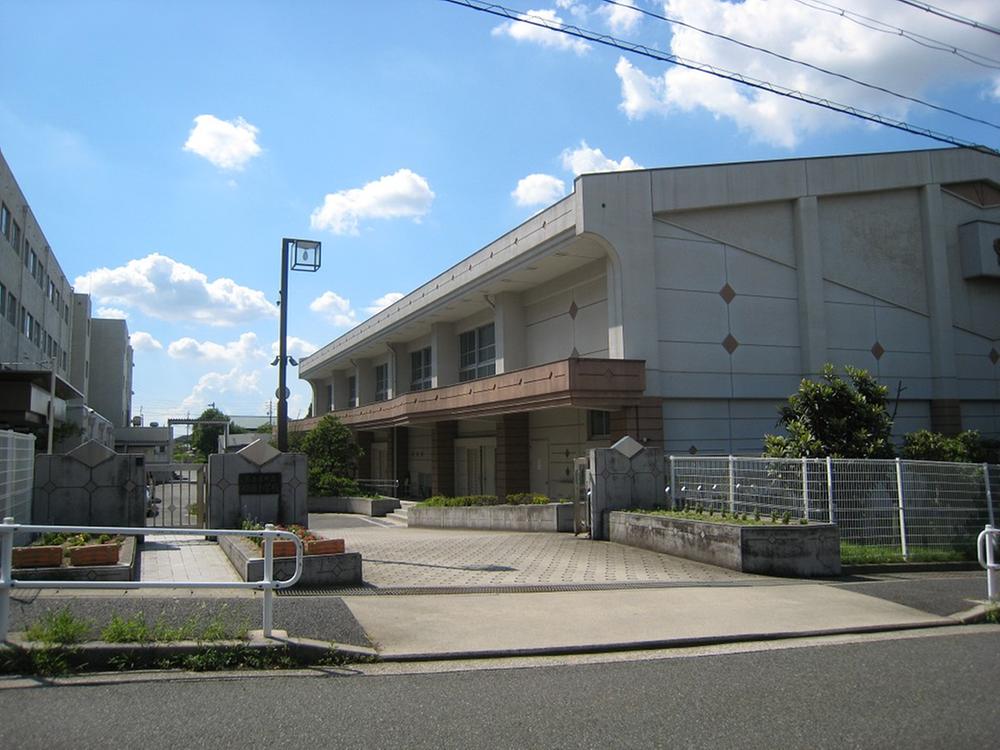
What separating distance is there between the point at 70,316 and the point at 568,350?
42.5 meters

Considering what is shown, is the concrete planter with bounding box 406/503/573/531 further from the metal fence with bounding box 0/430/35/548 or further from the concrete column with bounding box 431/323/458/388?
the metal fence with bounding box 0/430/35/548

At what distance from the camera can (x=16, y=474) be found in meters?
12.0

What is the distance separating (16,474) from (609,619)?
9.26 m

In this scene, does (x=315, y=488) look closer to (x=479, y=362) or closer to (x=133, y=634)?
(x=479, y=362)

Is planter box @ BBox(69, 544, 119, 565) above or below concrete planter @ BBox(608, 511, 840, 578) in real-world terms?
above

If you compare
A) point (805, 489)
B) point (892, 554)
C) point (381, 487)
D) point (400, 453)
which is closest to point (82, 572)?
point (805, 489)

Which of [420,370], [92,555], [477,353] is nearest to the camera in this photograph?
[92,555]

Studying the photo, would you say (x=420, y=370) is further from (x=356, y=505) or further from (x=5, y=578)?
(x=5, y=578)

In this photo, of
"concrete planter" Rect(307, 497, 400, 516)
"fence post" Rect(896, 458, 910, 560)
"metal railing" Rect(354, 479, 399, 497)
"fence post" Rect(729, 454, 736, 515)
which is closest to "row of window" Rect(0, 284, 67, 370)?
"concrete planter" Rect(307, 497, 400, 516)

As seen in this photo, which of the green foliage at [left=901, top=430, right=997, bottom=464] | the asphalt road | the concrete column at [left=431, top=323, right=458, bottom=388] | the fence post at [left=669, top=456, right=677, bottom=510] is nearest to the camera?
the asphalt road

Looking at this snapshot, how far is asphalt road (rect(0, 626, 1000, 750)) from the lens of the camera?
15.8ft

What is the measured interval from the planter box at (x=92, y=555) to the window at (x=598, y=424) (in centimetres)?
1563

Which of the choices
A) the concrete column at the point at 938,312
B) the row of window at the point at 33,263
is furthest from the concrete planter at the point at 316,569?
the row of window at the point at 33,263

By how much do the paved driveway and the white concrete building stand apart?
597cm
